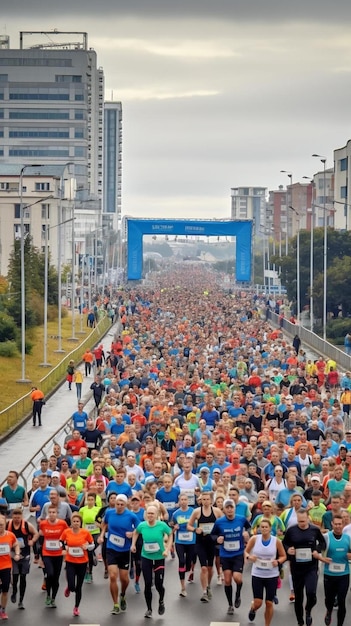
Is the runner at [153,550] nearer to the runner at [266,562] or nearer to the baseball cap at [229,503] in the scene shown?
the baseball cap at [229,503]

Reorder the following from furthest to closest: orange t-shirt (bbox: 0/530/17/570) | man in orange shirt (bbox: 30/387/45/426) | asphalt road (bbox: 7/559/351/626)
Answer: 1. man in orange shirt (bbox: 30/387/45/426)
2. orange t-shirt (bbox: 0/530/17/570)
3. asphalt road (bbox: 7/559/351/626)

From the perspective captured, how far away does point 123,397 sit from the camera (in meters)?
30.1

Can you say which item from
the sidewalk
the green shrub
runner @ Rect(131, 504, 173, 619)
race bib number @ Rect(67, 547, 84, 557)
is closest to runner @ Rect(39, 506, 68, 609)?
race bib number @ Rect(67, 547, 84, 557)

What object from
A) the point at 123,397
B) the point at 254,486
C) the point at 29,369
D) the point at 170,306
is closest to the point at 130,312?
the point at 170,306

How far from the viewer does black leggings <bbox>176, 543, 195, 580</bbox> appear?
660 inches

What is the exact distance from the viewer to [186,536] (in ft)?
55.2

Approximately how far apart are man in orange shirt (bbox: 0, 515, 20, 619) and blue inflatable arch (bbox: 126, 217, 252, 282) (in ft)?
244

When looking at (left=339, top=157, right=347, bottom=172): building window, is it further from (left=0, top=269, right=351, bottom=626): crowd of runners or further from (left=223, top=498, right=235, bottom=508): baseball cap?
→ (left=223, top=498, right=235, bottom=508): baseball cap

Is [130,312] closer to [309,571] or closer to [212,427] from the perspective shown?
[212,427]

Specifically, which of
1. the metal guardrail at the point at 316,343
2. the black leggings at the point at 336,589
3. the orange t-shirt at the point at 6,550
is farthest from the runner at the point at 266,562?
the metal guardrail at the point at 316,343

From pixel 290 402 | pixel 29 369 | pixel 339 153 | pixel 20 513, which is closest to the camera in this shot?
pixel 20 513

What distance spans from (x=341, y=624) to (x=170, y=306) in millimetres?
68469

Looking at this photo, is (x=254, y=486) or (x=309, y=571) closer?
(x=309, y=571)

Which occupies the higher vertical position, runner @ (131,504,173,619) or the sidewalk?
runner @ (131,504,173,619)
